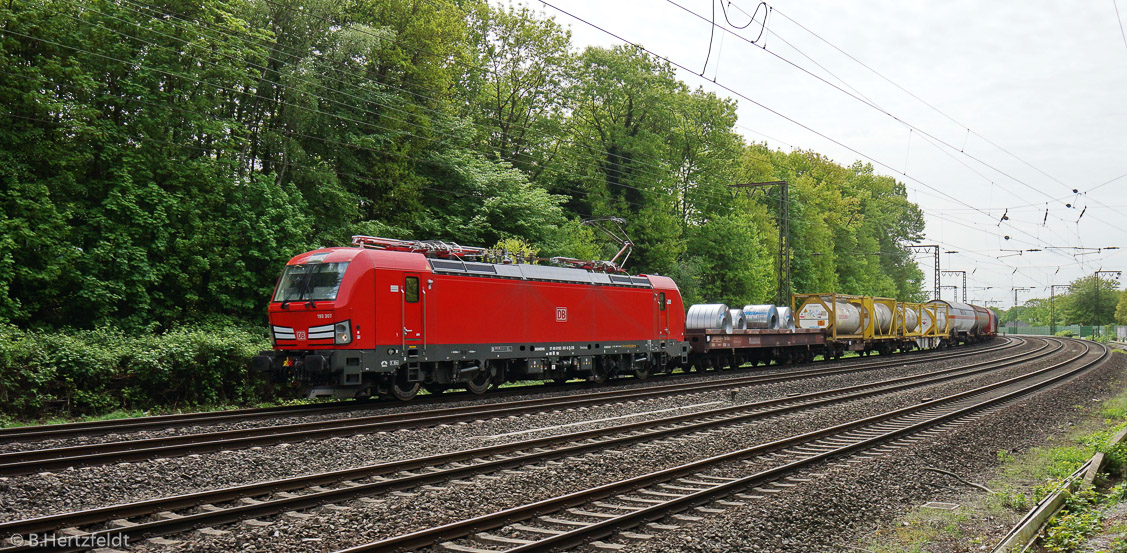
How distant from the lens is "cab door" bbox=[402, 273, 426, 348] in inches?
666

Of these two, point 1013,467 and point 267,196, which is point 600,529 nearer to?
point 1013,467

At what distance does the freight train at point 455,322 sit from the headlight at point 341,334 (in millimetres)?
21

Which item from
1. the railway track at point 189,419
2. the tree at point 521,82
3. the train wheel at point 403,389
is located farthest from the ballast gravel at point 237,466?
the tree at point 521,82

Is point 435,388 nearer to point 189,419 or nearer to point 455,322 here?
point 455,322

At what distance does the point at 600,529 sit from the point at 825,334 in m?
32.5

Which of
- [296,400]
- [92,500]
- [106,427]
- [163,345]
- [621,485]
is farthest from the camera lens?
[296,400]

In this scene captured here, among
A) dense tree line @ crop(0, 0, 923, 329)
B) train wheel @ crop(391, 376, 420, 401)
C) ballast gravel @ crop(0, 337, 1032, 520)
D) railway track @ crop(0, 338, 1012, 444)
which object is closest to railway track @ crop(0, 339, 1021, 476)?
ballast gravel @ crop(0, 337, 1032, 520)

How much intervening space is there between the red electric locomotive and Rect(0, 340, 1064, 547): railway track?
568cm

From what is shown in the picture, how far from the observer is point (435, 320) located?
17625mm

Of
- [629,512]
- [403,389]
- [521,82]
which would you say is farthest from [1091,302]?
[629,512]

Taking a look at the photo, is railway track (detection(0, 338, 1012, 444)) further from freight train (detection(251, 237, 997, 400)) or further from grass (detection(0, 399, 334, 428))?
grass (detection(0, 399, 334, 428))

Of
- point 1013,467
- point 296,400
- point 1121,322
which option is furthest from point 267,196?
point 1121,322

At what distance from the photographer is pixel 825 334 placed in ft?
123

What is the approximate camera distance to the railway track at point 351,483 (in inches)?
279
